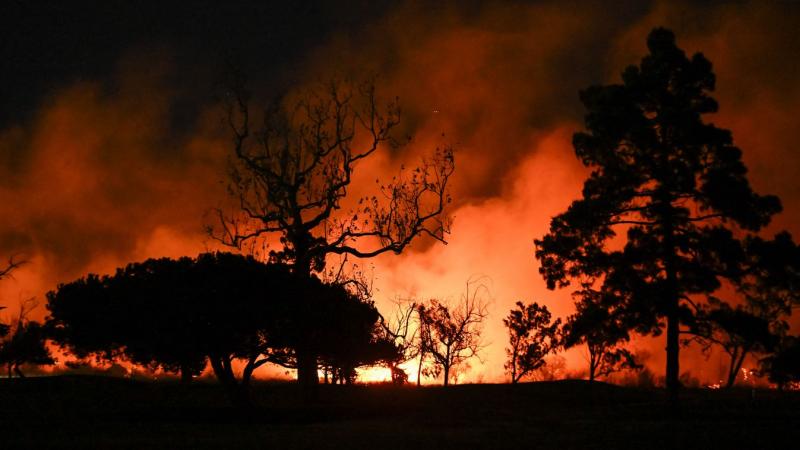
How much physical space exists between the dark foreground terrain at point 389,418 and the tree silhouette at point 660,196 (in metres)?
5.45

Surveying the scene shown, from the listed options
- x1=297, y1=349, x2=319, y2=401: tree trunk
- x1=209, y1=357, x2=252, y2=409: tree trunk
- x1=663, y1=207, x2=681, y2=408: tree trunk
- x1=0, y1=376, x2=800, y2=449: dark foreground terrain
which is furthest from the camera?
x1=297, y1=349, x2=319, y2=401: tree trunk

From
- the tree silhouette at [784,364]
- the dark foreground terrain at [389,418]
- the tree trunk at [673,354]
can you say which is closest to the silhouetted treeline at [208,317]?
the dark foreground terrain at [389,418]

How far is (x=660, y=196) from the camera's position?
111 ft

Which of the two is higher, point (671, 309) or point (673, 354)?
point (671, 309)

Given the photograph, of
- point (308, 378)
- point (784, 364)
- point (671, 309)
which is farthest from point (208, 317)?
point (784, 364)

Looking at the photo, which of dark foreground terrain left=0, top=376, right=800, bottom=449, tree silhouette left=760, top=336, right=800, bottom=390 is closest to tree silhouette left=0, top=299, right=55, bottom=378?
dark foreground terrain left=0, top=376, right=800, bottom=449

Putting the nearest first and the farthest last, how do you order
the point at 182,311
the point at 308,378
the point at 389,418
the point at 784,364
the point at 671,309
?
the point at 182,311 → the point at 389,418 → the point at 671,309 → the point at 308,378 → the point at 784,364

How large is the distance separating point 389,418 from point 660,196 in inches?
580

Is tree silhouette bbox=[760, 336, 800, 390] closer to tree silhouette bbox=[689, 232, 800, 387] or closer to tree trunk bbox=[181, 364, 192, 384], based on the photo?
tree silhouette bbox=[689, 232, 800, 387]

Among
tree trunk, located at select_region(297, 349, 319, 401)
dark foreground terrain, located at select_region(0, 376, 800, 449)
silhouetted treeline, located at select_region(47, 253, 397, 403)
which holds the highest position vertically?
silhouetted treeline, located at select_region(47, 253, 397, 403)

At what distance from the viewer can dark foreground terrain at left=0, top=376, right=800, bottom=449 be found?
21.3m

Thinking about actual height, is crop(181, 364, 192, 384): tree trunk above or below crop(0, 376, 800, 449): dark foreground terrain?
above

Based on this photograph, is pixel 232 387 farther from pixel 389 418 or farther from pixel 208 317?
pixel 389 418

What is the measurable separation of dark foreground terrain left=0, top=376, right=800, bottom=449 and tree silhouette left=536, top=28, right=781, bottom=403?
5.45 m
